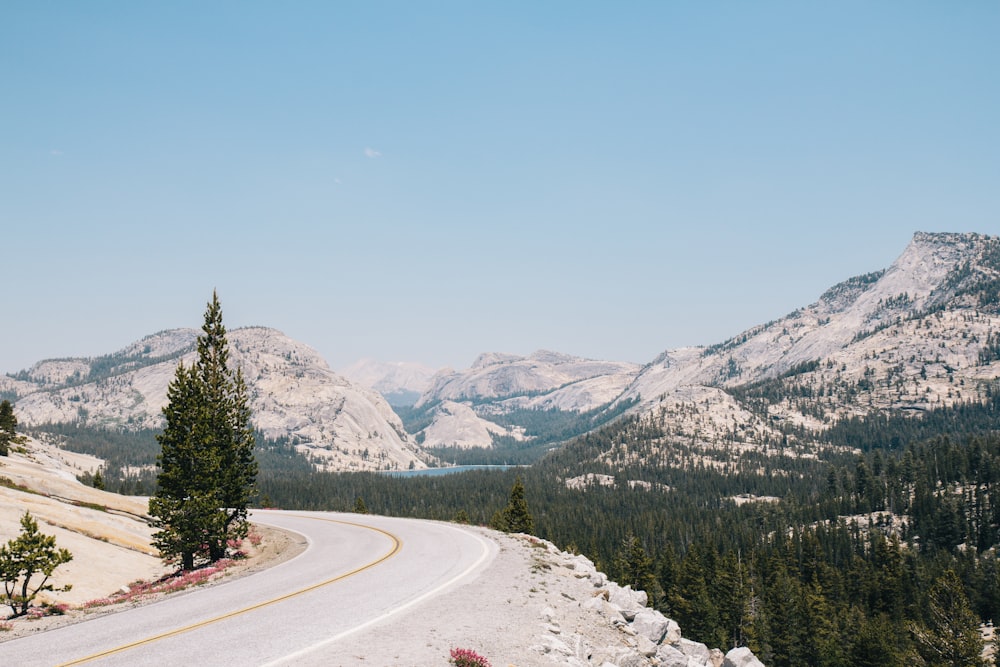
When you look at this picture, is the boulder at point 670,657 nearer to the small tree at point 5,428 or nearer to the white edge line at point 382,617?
the white edge line at point 382,617

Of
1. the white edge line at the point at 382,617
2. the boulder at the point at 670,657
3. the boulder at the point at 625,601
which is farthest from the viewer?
the boulder at the point at 625,601

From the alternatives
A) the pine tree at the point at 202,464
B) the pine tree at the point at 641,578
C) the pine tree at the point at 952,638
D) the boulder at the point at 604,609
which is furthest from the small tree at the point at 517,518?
the boulder at the point at 604,609

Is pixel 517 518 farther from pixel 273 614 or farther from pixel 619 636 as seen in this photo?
pixel 273 614

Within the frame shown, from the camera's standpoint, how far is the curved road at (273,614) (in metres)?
15.2

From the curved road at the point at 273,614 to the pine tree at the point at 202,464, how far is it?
769 cm

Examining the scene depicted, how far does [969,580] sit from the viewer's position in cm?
11319

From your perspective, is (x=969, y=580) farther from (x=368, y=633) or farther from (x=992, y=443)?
(x=368, y=633)

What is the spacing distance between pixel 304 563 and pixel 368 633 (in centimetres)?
1465

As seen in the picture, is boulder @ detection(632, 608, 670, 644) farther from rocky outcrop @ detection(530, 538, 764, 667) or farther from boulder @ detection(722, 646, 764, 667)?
boulder @ detection(722, 646, 764, 667)

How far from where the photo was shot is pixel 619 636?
24453 millimetres

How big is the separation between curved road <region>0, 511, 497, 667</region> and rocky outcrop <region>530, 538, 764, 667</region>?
5.21 m

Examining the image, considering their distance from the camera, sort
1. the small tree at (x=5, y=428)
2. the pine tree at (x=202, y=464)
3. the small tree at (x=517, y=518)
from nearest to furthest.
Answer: the pine tree at (x=202, y=464)
the small tree at (x=5, y=428)
the small tree at (x=517, y=518)

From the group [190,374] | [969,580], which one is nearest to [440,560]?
[190,374]

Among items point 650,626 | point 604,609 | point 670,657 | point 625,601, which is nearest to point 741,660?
point 625,601
